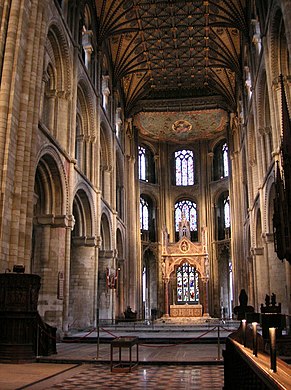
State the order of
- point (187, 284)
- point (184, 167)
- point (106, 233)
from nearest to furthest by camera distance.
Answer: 1. point (106, 233)
2. point (187, 284)
3. point (184, 167)

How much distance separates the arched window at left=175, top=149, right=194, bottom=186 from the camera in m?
41.4

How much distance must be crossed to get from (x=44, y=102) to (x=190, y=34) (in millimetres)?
13067

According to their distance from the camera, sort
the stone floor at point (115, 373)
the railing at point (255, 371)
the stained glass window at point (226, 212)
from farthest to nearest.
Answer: the stained glass window at point (226, 212), the stone floor at point (115, 373), the railing at point (255, 371)

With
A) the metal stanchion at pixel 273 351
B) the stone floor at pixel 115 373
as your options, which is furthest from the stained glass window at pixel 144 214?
the metal stanchion at pixel 273 351

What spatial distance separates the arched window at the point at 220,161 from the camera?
39.9 meters

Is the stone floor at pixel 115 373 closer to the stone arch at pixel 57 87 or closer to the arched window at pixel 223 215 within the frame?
the stone arch at pixel 57 87

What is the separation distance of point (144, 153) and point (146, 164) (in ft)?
3.31

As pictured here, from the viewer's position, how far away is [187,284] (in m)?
37.6

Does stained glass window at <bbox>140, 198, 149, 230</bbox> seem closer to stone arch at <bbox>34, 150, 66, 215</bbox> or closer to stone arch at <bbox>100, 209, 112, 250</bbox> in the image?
stone arch at <bbox>100, 209, 112, 250</bbox>

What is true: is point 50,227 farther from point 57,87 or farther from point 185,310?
point 185,310

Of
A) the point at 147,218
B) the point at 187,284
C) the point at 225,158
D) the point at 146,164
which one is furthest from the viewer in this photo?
the point at 146,164

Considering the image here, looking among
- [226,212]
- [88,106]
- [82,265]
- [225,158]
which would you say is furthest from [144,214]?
[82,265]

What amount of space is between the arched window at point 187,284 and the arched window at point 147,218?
3.90 meters

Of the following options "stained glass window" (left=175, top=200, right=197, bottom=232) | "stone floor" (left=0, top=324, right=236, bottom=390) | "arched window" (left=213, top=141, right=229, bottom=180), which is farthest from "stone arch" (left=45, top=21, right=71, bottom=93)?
"stained glass window" (left=175, top=200, right=197, bottom=232)
